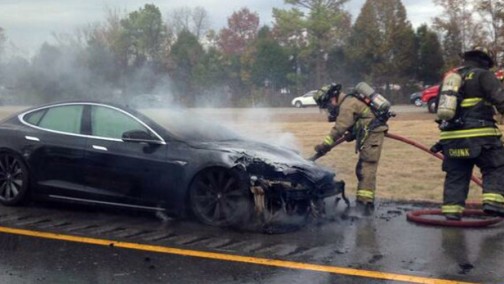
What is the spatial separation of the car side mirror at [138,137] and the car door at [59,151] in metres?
0.54

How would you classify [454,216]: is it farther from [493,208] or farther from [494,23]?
[494,23]

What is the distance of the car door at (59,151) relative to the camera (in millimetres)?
7086

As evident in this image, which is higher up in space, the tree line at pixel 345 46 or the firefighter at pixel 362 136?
the tree line at pixel 345 46

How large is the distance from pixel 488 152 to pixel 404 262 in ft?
6.10

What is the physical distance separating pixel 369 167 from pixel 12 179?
4.07 meters

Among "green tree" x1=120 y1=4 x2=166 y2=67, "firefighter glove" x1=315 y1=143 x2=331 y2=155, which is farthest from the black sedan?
"green tree" x1=120 y1=4 x2=166 y2=67

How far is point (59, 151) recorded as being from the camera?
23.5ft

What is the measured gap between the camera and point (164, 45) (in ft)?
41.0

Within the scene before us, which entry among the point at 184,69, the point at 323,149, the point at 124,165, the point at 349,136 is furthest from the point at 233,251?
the point at 184,69

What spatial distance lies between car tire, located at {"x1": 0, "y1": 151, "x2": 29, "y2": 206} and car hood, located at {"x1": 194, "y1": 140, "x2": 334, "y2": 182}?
83.1 inches

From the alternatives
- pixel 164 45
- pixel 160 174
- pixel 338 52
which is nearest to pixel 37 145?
pixel 160 174

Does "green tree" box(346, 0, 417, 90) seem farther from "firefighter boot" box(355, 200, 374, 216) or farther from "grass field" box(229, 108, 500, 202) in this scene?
"firefighter boot" box(355, 200, 374, 216)

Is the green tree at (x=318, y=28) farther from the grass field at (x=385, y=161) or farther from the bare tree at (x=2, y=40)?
the bare tree at (x=2, y=40)

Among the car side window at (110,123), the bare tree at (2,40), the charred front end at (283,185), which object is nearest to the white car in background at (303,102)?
the bare tree at (2,40)
